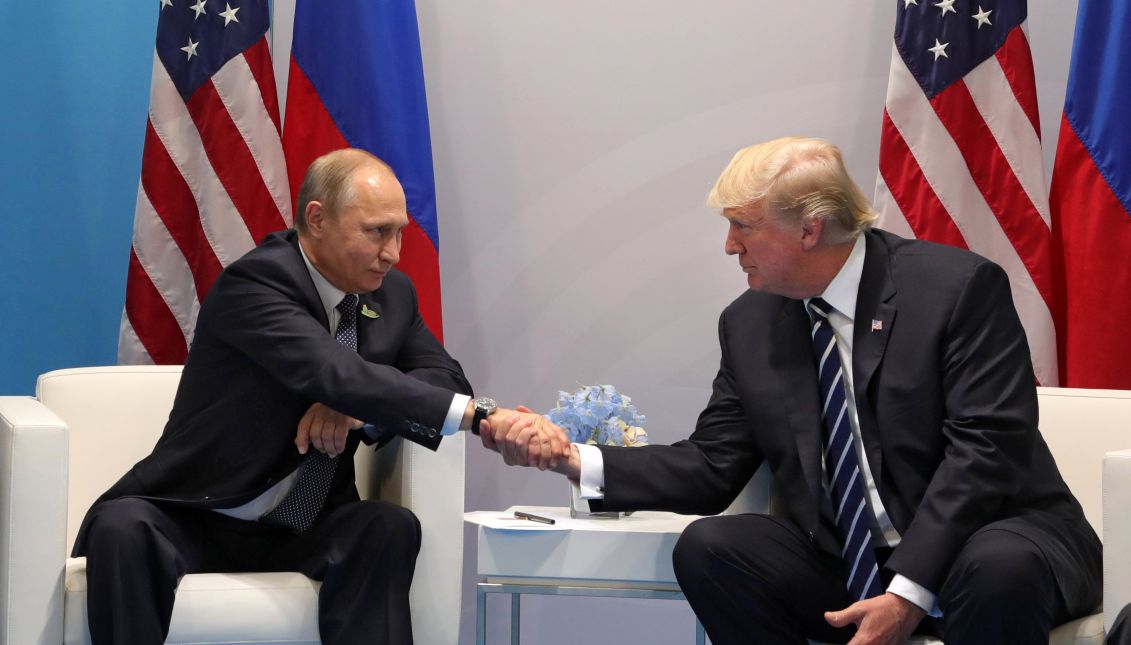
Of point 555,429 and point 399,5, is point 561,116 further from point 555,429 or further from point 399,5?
point 555,429

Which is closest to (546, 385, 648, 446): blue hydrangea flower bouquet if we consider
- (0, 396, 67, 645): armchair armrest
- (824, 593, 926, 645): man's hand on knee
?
(824, 593, 926, 645): man's hand on knee

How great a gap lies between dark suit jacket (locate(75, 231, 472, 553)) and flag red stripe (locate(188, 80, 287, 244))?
0.98 meters

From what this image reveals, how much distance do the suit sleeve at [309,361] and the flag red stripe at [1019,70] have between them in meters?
1.92

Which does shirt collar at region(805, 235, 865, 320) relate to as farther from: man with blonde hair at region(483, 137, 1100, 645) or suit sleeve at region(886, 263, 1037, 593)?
suit sleeve at region(886, 263, 1037, 593)

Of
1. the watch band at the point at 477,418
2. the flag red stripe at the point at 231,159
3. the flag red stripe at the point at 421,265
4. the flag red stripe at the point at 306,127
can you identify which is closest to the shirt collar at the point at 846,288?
the watch band at the point at 477,418

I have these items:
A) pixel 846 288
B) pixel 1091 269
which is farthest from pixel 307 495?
pixel 1091 269

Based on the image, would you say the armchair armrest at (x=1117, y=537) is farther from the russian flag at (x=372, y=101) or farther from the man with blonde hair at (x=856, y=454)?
the russian flag at (x=372, y=101)

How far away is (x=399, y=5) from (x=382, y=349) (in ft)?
4.69

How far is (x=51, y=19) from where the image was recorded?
4297 millimetres

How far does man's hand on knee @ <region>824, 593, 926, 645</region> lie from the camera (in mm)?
2412

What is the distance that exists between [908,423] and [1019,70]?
4.99 ft

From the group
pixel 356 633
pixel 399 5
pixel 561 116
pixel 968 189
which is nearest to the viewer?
pixel 356 633

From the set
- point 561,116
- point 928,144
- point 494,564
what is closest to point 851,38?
point 928,144

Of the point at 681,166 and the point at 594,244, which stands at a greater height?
the point at 681,166
